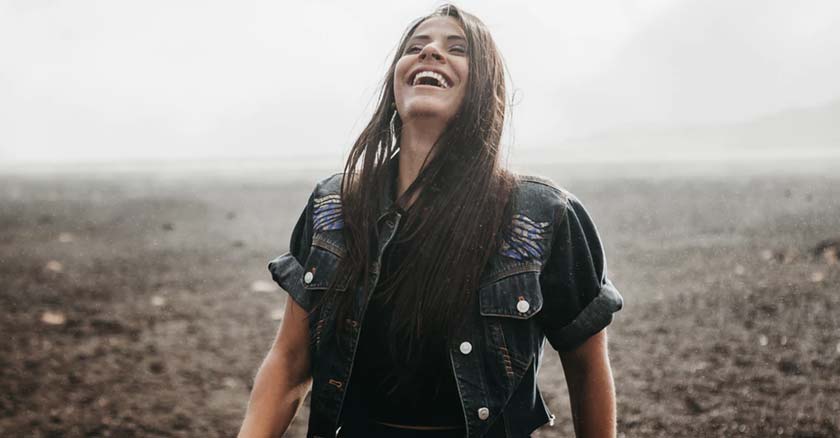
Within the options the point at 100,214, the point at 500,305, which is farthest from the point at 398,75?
the point at 100,214

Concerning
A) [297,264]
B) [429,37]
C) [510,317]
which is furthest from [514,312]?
[429,37]

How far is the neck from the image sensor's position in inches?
79.4

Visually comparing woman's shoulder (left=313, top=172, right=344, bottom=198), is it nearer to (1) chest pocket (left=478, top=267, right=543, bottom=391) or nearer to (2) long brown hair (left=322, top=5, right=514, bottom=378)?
(2) long brown hair (left=322, top=5, right=514, bottom=378)

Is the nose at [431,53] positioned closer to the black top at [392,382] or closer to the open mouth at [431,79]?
the open mouth at [431,79]

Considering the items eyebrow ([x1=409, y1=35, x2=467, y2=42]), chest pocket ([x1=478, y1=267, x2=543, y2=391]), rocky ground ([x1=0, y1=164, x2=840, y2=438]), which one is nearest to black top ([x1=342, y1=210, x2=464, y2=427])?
chest pocket ([x1=478, y1=267, x2=543, y2=391])

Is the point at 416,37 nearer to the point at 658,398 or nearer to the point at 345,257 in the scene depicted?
the point at 345,257

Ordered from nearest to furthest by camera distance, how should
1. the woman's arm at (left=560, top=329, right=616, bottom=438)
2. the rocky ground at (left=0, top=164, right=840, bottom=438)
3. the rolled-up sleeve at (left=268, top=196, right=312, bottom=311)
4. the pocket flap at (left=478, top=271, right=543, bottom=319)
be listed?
the pocket flap at (left=478, top=271, right=543, bottom=319) → the woman's arm at (left=560, top=329, right=616, bottom=438) → the rolled-up sleeve at (left=268, top=196, right=312, bottom=311) → the rocky ground at (left=0, top=164, right=840, bottom=438)

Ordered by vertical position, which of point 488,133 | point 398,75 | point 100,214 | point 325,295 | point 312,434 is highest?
point 398,75

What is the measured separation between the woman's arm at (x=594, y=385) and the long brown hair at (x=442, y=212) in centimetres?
36

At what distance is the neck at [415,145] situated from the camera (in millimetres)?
2016

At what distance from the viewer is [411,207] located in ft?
6.45

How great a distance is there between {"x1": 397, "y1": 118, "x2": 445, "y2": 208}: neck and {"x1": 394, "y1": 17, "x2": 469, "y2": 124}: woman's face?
2cm

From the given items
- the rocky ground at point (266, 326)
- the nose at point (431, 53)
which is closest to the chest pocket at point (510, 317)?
the nose at point (431, 53)

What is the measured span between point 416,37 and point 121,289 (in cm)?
654
